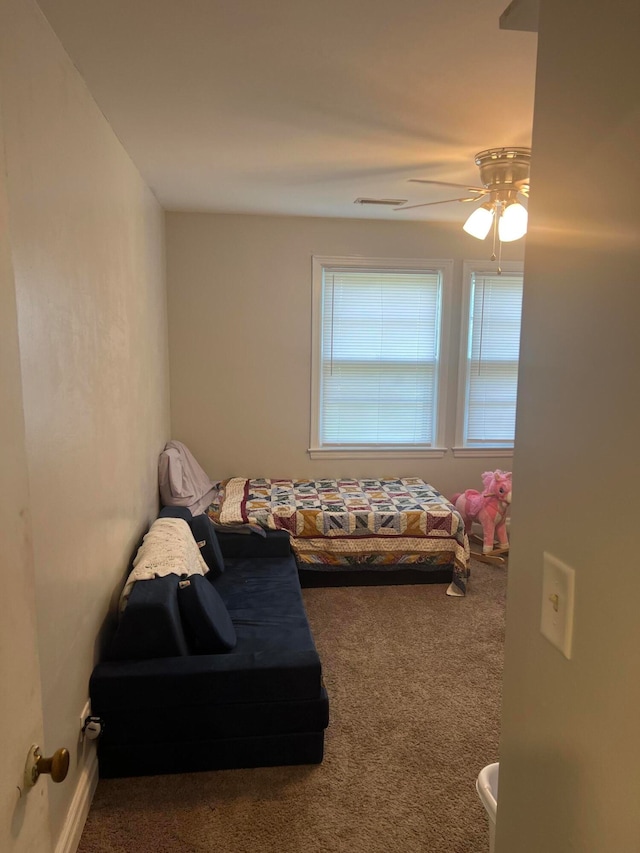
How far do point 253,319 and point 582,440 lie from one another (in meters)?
3.81

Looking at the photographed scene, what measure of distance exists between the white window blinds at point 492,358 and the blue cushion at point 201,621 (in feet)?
9.82

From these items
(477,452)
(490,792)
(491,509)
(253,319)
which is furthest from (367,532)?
(490,792)

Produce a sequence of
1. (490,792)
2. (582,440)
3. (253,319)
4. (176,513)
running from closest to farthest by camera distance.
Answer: (582,440) → (490,792) → (176,513) → (253,319)

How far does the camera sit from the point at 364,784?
2102 millimetres

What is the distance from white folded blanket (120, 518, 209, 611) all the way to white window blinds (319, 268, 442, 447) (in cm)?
182

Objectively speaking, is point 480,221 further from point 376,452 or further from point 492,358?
point 376,452

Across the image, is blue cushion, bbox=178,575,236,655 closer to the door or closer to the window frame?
the door

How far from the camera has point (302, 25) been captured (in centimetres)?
165

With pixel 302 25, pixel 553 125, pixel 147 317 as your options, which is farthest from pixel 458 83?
pixel 147 317

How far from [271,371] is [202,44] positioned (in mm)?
2810

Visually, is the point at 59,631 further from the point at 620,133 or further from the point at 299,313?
the point at 299,313

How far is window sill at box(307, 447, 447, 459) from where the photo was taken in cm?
461

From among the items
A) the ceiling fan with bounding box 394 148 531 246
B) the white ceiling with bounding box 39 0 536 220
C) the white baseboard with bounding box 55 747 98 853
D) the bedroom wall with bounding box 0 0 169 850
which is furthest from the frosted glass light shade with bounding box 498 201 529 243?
the white baseboard with bounding box 55 747 98 853

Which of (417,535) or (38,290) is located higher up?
(38,290)
